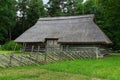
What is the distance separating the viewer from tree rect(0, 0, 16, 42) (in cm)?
6356

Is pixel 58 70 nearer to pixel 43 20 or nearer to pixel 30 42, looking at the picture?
pixel 30 42

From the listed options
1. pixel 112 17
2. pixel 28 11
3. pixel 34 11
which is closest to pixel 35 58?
pixel 112 17

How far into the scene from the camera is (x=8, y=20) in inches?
2562

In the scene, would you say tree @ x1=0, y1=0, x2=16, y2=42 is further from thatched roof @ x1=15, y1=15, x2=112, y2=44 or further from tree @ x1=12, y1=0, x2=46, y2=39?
thatched roof @ x1=15, y1=15, x2=112, y2=44

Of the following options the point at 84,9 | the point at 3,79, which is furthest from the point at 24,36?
the point at 3,79

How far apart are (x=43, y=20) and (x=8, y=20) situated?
2220cm

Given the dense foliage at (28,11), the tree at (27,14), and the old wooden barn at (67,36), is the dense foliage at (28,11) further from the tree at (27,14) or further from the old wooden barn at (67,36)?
the old wooden barn at (67,36)

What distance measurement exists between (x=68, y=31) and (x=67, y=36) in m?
1.59

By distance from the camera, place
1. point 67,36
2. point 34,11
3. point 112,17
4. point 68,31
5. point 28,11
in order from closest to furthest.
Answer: point 67,36 → point 68,31 → point 112,17 → point 34,11 → point 28,11

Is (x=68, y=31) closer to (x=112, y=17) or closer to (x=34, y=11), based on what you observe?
(x=112, y=17)

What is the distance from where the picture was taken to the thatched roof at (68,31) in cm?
3447

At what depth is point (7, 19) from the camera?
6481cm

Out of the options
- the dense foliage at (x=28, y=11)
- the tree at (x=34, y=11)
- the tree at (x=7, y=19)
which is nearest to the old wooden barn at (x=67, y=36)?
the dense foliage at (x=28, y=11)

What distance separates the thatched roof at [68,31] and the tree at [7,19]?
20850 millimetres
